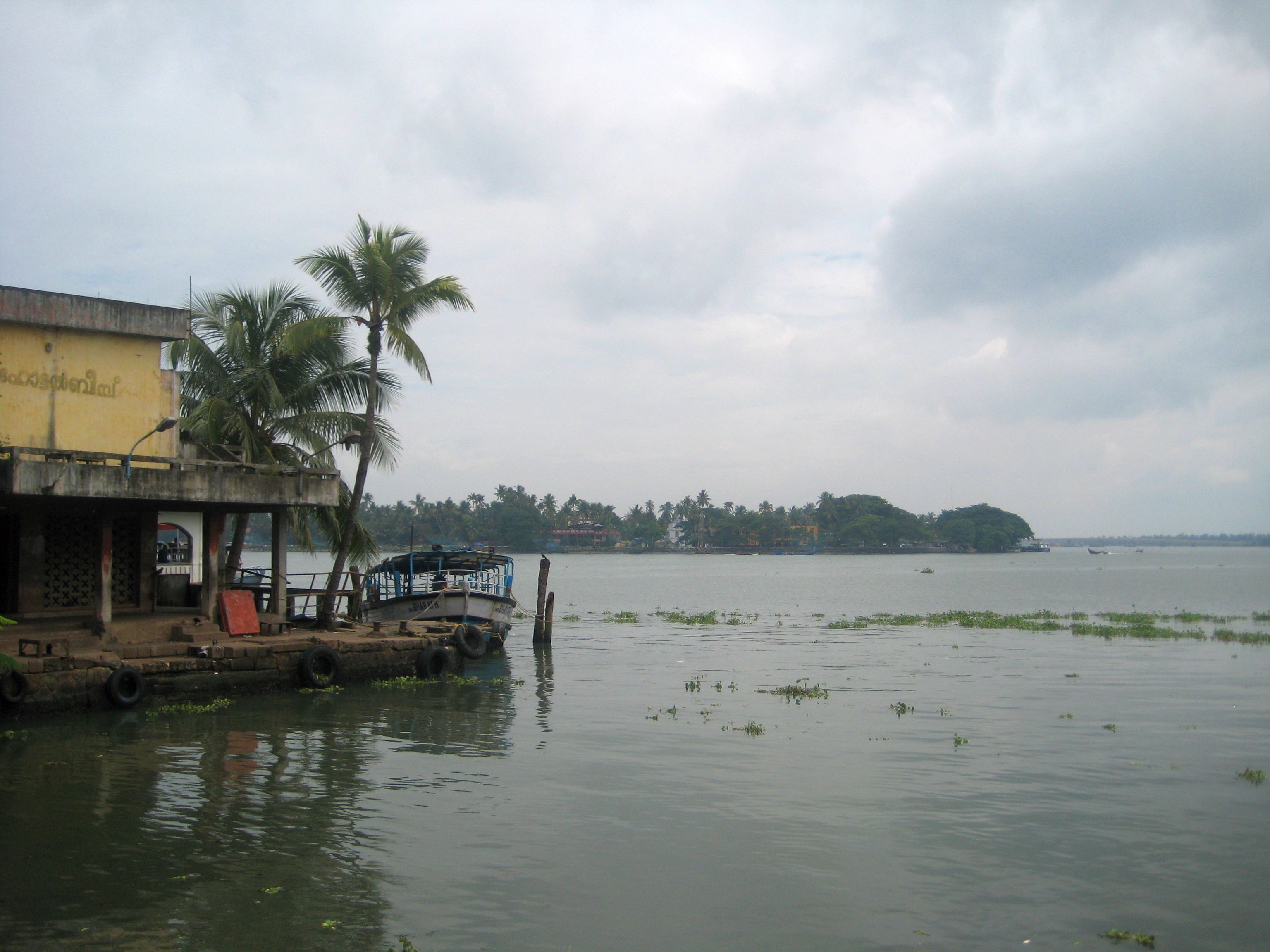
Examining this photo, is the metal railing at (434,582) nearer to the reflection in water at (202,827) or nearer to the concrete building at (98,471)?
the concrete building at (98,471)

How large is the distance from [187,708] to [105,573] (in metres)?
3.13

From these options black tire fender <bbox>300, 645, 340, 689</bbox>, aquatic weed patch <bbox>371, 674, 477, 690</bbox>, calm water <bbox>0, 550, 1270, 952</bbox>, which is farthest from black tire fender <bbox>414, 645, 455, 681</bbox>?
black tire fender <bbox>300, 645, 340, 689</bbox>

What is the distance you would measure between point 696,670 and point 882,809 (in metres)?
14.7

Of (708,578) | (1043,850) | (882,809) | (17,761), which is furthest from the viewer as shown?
(708,578)

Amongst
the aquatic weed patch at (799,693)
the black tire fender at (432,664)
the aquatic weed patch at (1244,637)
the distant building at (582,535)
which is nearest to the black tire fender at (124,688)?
the black tire fender at (432,664)

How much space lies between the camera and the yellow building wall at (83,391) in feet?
63.6

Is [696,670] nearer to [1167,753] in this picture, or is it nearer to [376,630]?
[376,630]

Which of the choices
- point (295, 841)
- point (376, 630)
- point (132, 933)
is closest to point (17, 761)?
point (295, 841)

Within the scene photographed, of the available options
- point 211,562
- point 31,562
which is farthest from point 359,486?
point 31,562

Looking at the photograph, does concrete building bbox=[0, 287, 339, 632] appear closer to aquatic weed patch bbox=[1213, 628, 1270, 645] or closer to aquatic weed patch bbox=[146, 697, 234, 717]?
aquatic weed patch bbox=[146, 697, 234, 717]

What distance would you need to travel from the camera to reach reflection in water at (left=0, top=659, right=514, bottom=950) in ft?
28.9

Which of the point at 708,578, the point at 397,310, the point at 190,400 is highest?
the point at 397,310

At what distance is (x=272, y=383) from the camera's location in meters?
27.2

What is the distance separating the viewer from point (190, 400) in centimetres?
2792
